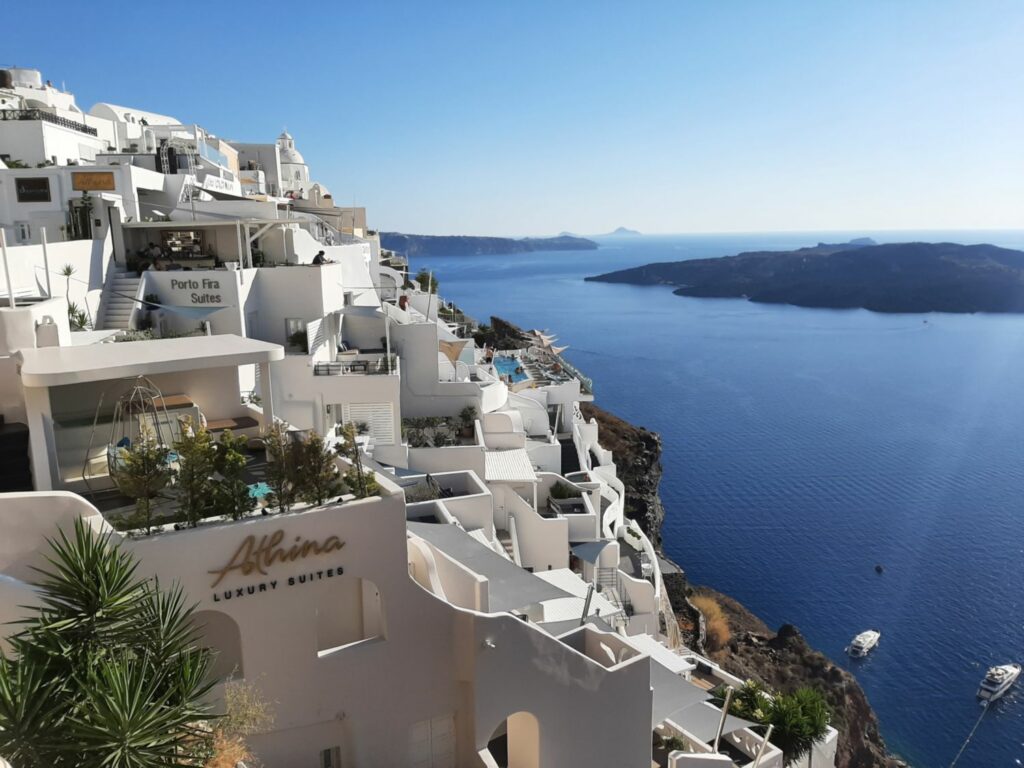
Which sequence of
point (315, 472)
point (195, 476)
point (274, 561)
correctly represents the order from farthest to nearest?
point (315, 472), point (274, 561), point (195, 476)

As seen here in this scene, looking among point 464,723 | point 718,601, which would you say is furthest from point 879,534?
point 464,723

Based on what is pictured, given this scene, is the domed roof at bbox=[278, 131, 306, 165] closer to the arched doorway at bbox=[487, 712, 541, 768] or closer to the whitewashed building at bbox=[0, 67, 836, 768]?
the whitewashed building at bbox=[0, 67, 836, 768]

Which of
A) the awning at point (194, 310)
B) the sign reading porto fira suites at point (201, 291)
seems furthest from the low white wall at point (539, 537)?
the sign reading porto fira suites at point (201, 291)

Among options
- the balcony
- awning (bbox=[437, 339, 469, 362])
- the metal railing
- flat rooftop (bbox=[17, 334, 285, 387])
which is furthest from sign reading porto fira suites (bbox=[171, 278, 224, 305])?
the metal railing

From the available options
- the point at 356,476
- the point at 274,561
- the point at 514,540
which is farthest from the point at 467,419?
the point at 274,561

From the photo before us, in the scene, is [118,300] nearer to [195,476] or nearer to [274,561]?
[195,476]
